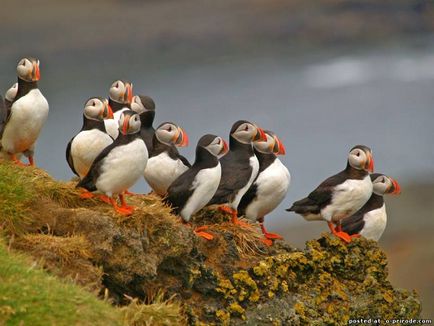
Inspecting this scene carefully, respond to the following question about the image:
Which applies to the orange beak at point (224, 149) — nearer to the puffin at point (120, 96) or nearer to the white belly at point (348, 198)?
the white belly at point (348, 198)

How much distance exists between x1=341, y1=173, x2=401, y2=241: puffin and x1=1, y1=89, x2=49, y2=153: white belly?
11.4 ft

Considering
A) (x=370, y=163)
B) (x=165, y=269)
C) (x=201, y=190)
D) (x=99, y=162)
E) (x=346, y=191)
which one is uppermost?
(x=370, y=163)

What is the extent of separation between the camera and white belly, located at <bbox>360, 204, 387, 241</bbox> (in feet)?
38.2

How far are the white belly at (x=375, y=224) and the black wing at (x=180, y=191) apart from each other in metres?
2.40

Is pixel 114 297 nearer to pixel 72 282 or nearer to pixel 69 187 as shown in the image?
pixel 72 282

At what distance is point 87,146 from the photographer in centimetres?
1059

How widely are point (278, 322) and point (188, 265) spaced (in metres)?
0.93

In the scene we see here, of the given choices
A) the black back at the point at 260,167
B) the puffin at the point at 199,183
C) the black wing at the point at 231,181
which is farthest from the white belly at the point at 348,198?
the puffin at the point at 199,183

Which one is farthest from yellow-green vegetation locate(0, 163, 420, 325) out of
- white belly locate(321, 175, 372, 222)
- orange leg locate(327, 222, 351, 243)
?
white belly locate(321, 175, 372, 222)

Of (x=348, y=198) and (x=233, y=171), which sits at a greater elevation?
(x=348, y=198)

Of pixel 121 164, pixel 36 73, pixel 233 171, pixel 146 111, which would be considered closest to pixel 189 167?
pixel 233 171

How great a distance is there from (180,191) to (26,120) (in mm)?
2347

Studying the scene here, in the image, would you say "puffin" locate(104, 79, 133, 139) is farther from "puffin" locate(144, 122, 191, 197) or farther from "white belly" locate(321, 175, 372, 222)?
"white belly" locate(321, 175, 372, 222)

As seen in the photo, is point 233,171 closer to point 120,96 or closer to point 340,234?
point 340,234
